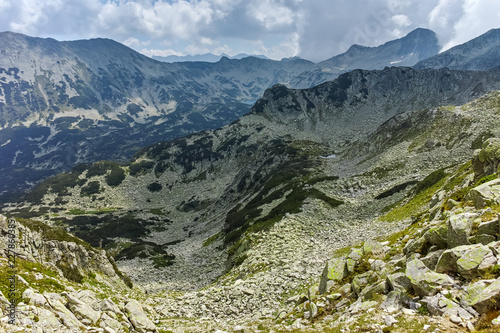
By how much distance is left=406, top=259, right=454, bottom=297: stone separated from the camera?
35.0 feet

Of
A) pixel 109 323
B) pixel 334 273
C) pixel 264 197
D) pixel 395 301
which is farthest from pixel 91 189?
pixel 395 301

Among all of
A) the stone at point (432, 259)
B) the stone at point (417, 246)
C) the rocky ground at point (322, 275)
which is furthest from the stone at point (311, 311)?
the stone at point (432, 259)

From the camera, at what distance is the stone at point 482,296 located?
28.6 ft

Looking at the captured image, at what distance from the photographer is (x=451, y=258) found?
36.7 ft

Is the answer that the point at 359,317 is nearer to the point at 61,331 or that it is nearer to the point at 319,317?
the point at 319,317

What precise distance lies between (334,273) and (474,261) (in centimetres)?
920

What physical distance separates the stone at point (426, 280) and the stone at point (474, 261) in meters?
0.65

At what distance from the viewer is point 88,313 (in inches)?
568

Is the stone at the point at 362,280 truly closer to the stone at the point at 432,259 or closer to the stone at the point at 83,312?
the stone at the point at 432,259

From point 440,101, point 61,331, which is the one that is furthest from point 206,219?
point 440,101

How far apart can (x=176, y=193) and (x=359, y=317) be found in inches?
5664

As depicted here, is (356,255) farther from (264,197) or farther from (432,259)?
(264,197)

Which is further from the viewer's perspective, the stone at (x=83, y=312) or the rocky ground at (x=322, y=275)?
the stone at (x=83, y=312)

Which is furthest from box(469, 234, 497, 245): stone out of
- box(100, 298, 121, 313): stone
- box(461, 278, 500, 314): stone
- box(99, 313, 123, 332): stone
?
box(100, 298, 121, 313): stone
